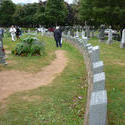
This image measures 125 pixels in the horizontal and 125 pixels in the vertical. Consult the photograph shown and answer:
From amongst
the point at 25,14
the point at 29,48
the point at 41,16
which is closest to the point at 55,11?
the point at 41,16

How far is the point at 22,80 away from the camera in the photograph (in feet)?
20.5

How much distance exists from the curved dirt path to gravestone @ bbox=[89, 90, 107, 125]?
9.86ft

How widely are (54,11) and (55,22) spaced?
2952 mm

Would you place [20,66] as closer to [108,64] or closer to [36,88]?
[36,88]

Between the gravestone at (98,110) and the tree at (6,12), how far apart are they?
60.1 meters

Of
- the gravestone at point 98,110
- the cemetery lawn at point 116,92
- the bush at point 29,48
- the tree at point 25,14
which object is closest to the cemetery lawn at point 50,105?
the cemetery lawn at point 116,92

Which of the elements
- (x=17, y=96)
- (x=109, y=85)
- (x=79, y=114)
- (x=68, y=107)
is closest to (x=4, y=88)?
(x=17, y=96)

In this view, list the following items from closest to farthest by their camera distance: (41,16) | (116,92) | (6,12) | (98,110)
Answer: (98,110) < (116,92) < (41,16) < (6,12)

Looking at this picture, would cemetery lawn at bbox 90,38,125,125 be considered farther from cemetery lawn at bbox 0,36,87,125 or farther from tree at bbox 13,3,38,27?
tree at bbox 13,3,38,27

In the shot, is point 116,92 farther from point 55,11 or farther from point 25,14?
point 25,14

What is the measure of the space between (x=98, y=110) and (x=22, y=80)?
4289 mm

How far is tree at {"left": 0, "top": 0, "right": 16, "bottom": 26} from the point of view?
5850 cm

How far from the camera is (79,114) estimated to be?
13.0ft

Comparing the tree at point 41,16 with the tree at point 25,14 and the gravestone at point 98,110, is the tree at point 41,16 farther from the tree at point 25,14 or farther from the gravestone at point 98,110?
the gravestone at point 98,110
